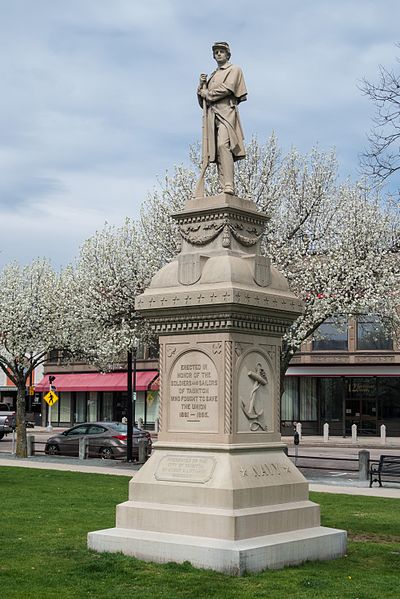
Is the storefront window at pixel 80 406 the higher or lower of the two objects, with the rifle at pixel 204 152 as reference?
→ lower

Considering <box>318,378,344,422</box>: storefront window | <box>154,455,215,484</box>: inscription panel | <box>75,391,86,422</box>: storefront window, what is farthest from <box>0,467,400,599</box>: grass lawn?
<box>75,391,86,422</box>: storefront window

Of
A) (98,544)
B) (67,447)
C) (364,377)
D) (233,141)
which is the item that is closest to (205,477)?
(98,544)

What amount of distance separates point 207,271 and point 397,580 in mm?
3964

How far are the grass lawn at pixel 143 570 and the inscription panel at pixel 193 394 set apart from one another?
163cm

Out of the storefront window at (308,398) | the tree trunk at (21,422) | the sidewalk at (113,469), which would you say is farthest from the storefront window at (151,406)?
the tree trunk at (21,422)

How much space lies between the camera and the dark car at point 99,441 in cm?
3089

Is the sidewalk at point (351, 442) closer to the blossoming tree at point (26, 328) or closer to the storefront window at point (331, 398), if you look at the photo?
the storefront window at point (331, 398)

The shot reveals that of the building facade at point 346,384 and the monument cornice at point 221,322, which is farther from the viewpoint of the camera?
the building facade at point 346,384

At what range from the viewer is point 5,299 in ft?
110

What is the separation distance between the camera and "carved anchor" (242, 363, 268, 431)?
10344 millimetres

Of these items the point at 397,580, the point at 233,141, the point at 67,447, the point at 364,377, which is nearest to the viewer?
the point at 397,580

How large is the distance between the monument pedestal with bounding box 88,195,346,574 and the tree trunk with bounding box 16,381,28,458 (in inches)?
816

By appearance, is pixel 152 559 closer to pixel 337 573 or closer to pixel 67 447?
pixel 337 573

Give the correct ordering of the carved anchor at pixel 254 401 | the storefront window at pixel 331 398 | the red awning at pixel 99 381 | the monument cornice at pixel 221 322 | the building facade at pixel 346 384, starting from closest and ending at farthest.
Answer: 1. the monument cornice at pixel 221 322
2. the carved anchor at pixel 254 401
3. the building facade at pixel 346 384
4. the storefront window at pixel 331 398
5. the red awning at pixel 99 381
